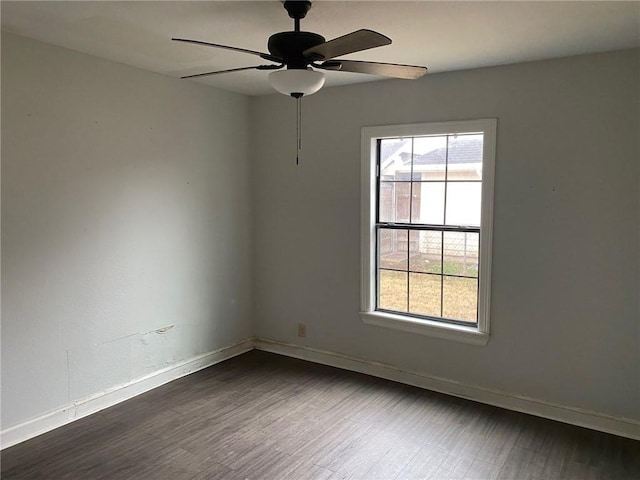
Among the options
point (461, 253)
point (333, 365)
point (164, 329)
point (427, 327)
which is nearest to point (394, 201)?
point (461, 253)

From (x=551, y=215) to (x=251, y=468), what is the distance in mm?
2427

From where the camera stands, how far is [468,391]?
360 centimetres

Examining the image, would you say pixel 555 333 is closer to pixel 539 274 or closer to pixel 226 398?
pixel 539 274

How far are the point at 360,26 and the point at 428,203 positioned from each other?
159 centimetres

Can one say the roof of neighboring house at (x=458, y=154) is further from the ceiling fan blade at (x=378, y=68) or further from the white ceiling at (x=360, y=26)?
the ceiling fan blade at (x=378, y=68)

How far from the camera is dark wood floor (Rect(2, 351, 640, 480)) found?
2.66 meters

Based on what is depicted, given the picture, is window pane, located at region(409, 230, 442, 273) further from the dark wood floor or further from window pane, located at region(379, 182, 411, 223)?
the dark wood floor

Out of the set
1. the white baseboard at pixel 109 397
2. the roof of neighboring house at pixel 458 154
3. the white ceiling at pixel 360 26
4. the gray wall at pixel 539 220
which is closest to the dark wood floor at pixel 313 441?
the white baseboard at pixel 109 397

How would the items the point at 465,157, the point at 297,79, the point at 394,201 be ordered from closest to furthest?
the point at 297,79
the point at 465,157
the point at 394,201

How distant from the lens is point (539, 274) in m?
3.27

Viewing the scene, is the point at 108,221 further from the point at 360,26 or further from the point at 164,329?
the point at 360,26

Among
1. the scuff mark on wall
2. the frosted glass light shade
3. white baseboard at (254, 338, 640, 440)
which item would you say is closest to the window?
white baseboard at (254, 338, 640, 440)

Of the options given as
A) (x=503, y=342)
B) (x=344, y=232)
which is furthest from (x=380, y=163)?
(x=503, y=342)

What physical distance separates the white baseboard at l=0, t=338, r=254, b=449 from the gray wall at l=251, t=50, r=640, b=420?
114 cm
